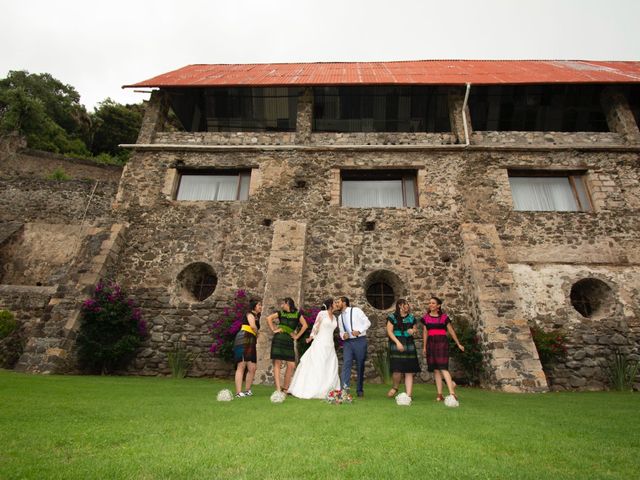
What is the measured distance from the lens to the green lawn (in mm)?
2119

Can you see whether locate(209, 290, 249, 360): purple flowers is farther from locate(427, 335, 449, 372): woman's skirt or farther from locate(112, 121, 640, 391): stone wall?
locate(427, 335, 449, 372): woman's skirt

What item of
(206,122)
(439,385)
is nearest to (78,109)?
(206,122)

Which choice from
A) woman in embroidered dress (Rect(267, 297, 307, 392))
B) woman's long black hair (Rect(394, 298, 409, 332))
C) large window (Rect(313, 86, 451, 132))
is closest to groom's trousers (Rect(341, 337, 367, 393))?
woman's long black hair (Rect(394, 298, 409, 332))

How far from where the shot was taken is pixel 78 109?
1093 inches

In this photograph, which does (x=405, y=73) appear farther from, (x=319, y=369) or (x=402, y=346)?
(x=319, y=369)

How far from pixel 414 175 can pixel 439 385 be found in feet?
24.3

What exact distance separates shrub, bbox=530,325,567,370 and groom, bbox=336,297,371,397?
5070 millimetres

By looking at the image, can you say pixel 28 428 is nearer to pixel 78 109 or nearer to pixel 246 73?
pixel 246 73

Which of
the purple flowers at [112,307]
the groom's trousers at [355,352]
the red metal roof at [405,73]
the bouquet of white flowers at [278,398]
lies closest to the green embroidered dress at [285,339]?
the bouquet of white flowers at [278,398]

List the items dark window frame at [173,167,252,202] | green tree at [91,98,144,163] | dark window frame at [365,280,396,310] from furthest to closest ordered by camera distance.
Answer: green tree at [91,98,144,163]
dark window frame at [173,167,252,202]
dark window frame at [365,280,396,310]

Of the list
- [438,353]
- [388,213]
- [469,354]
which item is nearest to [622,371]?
[469,354]

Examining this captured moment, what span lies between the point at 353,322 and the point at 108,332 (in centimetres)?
639

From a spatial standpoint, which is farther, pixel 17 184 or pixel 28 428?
pixel 17 184

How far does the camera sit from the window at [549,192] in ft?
34.6
